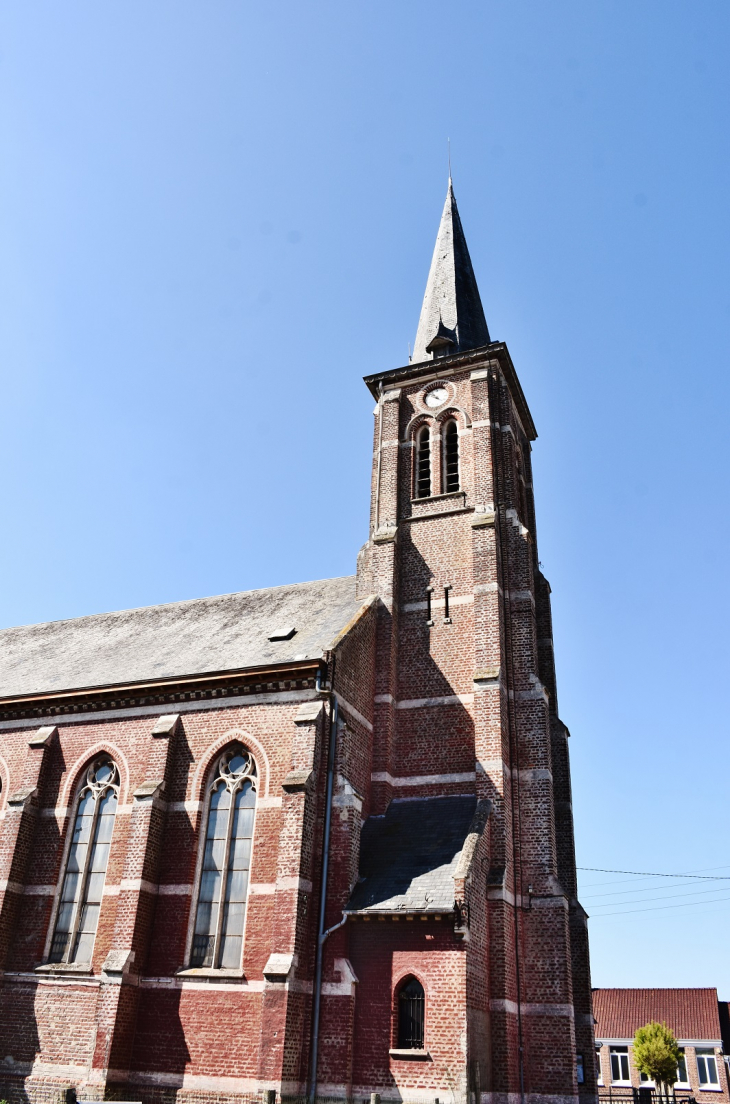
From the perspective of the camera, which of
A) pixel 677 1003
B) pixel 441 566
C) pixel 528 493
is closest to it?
pixel 441 566

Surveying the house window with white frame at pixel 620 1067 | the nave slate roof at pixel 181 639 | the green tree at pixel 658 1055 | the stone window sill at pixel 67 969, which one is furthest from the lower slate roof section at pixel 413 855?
the house window with white frame at pixel 620 1067

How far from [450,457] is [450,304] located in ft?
22.1

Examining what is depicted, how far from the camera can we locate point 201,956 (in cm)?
1777

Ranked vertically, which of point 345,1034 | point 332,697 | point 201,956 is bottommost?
point 345,1034

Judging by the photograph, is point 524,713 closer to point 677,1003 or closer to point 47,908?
point 47,908

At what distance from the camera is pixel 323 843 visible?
1777 centimetres

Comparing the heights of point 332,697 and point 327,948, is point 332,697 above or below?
above

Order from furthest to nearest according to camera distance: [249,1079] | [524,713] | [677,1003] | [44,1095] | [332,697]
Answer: [677,1003] < [524,713] < [332,697] < [44,1095] < [249,1079]

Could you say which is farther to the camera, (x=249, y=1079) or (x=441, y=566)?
(x=441, y=566)

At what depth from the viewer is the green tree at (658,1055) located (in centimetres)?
3725

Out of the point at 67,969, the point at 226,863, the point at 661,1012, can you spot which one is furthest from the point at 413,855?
the point at 661,1012

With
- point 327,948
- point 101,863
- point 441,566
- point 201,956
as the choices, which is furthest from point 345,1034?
point 441,566

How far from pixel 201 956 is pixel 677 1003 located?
3771 centimetres

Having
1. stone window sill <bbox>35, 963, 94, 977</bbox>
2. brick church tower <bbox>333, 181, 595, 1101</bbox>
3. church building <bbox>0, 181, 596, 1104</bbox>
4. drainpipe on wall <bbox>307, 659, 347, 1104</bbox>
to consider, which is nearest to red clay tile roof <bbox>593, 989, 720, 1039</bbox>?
brick church tower <bbox>333, 181, 595, 1101</bbox>
